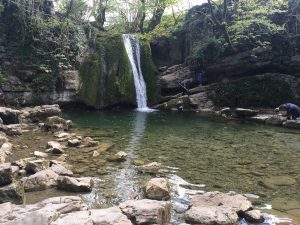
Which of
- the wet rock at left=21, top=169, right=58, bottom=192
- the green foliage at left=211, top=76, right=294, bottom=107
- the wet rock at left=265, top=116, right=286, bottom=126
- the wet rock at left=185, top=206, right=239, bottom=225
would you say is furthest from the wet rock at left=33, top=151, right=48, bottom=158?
the green foliage at left=211, top=76, right=294, bottom=107

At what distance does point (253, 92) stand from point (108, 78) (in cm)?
1108

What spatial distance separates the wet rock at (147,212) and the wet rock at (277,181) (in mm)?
3417

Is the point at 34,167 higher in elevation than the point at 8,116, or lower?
lower

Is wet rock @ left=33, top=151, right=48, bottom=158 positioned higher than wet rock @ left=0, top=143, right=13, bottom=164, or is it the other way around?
wet rock @ left=0, top=143, right=13, bottom=164

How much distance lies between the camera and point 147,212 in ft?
19.7

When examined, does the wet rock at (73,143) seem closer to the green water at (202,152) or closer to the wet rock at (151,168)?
the green water at (202,152)

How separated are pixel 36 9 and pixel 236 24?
15047 mm

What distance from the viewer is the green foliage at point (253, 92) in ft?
80.5

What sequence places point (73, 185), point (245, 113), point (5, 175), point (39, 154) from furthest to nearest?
point (245, 113) → point (39, 154) → point (73, 185) → point (5, 175)

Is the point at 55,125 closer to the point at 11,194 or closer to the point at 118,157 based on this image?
the point at 118,157

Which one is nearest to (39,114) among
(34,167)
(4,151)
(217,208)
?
(4,151)

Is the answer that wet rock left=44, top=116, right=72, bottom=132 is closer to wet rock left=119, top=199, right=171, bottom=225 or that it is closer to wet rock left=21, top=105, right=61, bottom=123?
wet rock left=21, top=105, right=61, bottom=123

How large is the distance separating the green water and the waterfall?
579cm

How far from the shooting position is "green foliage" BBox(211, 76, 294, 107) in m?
24.5
